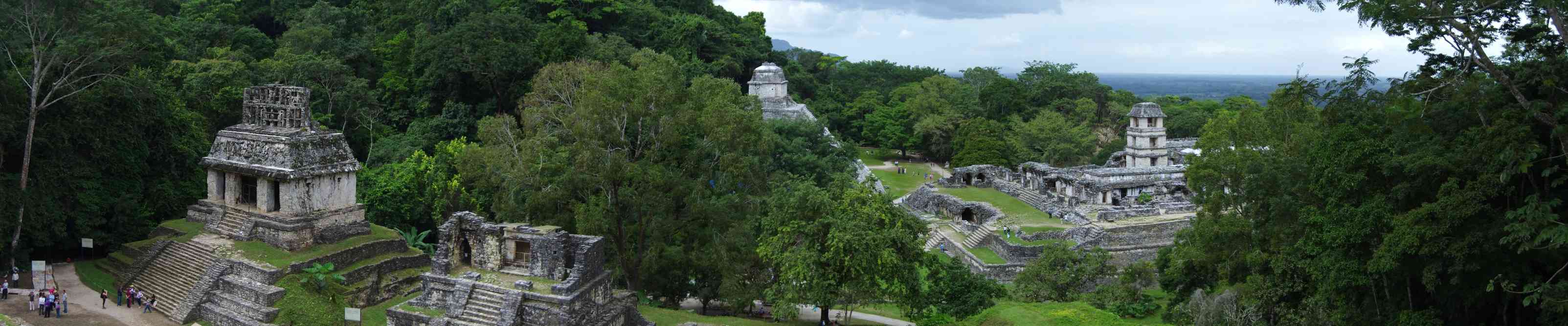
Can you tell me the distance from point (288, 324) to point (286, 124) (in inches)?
211

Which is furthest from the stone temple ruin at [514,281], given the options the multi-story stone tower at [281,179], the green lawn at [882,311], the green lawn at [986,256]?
the green lawn at [986,256]

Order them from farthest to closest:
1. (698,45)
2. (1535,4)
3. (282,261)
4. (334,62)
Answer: (698,45) → (334,62) → (282,261) → (1535,4)

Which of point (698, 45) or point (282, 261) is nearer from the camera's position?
point (282, 261)

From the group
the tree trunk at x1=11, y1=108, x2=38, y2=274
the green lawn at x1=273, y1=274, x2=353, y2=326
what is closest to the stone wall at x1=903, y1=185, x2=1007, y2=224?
the green lawn at x1=273, y1=274, x2=353, y2=326

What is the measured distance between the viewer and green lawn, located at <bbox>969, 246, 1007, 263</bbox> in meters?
34.4

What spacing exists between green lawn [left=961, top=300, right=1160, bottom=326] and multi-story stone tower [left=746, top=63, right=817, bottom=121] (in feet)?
87.1

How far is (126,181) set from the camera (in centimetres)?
2430

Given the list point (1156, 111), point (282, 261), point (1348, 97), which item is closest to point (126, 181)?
point (282, 261)

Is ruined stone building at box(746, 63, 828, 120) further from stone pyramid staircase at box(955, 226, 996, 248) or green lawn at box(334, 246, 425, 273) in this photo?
green lawn at box(334, 246, 425, 273)

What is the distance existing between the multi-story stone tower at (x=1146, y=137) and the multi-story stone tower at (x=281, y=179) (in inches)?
1325

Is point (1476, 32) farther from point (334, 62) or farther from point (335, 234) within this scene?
point (334, 62)

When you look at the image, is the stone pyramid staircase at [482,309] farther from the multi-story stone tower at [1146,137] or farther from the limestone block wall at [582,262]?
the multi-story stone tower at [1146,137]

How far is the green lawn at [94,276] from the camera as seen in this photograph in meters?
21.7

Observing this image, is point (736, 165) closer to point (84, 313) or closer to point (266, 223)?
point (266, 223)
